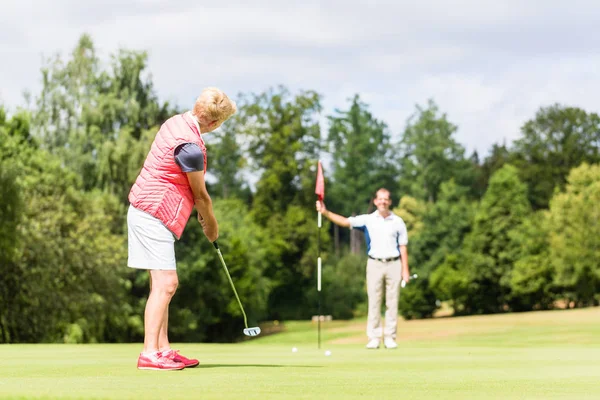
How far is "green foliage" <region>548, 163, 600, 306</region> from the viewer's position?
5525cm

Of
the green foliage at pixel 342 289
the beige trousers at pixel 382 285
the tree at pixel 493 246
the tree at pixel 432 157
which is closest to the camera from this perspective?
the beige trousers at pixel 382 285

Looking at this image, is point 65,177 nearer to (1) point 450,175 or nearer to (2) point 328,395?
(2) point 328,395

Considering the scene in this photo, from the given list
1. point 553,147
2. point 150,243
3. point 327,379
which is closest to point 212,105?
point 150,243

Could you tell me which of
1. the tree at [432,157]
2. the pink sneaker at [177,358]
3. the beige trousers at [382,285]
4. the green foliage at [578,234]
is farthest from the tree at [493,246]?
the pink sneaker at [177,358]

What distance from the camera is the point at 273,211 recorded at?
7381 centimetres

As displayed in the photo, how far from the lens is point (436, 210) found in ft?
235

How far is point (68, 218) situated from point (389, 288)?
26609 millimetres

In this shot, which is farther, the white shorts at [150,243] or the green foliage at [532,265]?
the green foliage at [532,265]

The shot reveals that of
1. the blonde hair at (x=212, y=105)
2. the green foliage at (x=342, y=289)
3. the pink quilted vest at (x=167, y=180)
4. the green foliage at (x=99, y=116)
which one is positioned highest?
the green foliage at (x=99, y=116)

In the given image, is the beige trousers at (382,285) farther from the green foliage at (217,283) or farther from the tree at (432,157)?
the tree at (432,157)

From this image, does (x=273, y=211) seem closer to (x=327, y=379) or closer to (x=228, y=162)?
(x=228, y=162)

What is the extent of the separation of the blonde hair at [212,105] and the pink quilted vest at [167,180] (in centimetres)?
11

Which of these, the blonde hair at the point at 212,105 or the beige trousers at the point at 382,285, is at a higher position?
the blonde hair at the point at 212,105

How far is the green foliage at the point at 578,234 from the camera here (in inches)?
2175
